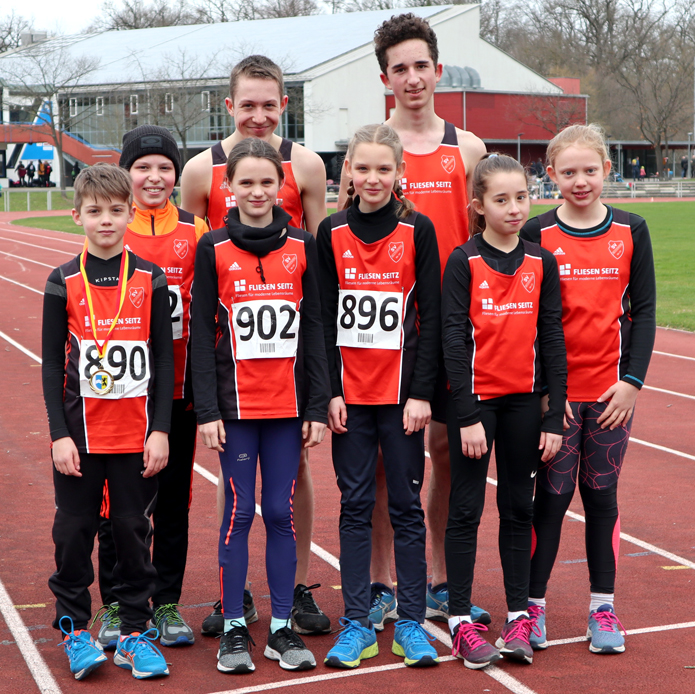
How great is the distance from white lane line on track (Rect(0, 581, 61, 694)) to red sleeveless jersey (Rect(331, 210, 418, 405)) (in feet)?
5.23

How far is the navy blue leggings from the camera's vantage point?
3.75m

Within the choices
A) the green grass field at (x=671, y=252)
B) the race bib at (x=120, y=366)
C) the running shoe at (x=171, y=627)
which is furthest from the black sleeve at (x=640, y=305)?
the green grass field at (x=671, y=252)

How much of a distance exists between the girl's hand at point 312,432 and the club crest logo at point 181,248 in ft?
3.01

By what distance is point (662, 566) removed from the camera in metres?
4.83

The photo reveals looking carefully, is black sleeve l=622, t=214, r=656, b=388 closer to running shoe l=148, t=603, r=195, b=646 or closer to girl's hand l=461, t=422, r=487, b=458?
girl's hand l=461, t=422, r=487, b=458

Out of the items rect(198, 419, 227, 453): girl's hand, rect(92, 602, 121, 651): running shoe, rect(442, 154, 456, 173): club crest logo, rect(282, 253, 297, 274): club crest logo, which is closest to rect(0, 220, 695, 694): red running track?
rect(92, 602, 121, 651): running shoe

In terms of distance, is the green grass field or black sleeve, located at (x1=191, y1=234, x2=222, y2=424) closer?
black sleeve, located at (x1=191, y1=234, x2=222, y2=424)

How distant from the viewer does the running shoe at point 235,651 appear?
3633mm

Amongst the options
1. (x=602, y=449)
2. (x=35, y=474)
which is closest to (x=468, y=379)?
(x=602, y=449)

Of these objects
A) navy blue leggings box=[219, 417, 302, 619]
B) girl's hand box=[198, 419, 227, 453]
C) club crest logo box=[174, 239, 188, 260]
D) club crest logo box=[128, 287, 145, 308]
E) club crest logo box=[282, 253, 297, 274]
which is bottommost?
navy blue leggings box=[219, 417, 302, 619]

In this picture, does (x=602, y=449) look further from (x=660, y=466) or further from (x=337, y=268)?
(x=660, y=466)

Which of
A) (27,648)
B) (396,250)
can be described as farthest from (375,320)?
(27,648)

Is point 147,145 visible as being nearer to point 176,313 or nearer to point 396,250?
point 176,313

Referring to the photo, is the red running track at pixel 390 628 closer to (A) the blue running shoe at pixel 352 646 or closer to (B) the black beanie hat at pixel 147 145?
(A) the blue running shoe at pixel 352 646
